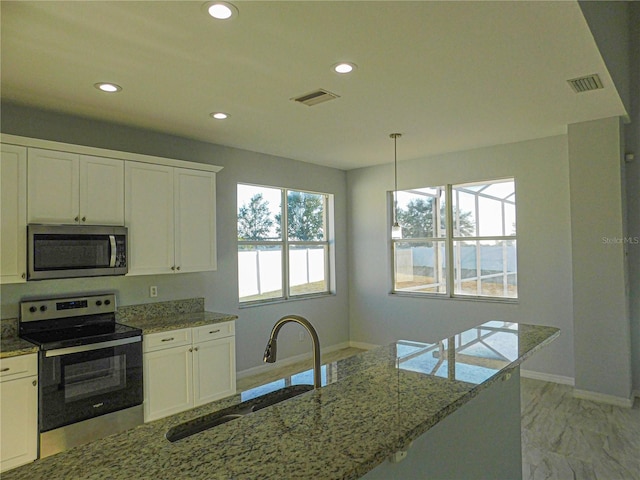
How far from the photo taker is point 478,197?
532 centimetres

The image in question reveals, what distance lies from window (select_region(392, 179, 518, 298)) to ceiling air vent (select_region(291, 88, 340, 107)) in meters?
2.79

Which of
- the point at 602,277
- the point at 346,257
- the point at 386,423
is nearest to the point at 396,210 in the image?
the point at 346,257

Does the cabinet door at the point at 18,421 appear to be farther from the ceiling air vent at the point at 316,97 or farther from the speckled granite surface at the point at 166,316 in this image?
the ceiling air vent at the point at 316,97

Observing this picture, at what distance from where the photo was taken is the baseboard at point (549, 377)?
177 inches

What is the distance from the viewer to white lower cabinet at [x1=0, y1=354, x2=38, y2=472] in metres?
2.66

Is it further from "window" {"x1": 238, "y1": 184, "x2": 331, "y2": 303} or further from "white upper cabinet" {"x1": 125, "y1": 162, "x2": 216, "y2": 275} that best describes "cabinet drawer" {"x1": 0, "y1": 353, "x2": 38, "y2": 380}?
"window" {"x1": 238, "y1": 184, "x2": 331, "y2": 303}

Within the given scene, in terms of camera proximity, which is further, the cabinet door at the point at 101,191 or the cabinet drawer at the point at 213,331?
the cabinet drawer at the point at 213,331

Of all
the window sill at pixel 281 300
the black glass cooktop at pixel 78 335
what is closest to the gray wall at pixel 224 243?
the window sill at pixel 281 300

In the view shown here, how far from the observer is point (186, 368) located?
3668 millimetres

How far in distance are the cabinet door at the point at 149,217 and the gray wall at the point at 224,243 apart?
333 millimetres

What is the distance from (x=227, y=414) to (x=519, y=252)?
437cm

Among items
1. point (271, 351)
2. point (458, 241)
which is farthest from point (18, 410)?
point (458, 241)

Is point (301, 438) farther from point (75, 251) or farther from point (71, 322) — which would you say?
point (71, 322)

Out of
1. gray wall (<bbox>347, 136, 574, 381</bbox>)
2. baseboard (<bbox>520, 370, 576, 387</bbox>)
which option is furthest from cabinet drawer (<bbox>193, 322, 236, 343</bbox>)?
baseboard (<bbox>520, 370, 576, 387</bbox>)
